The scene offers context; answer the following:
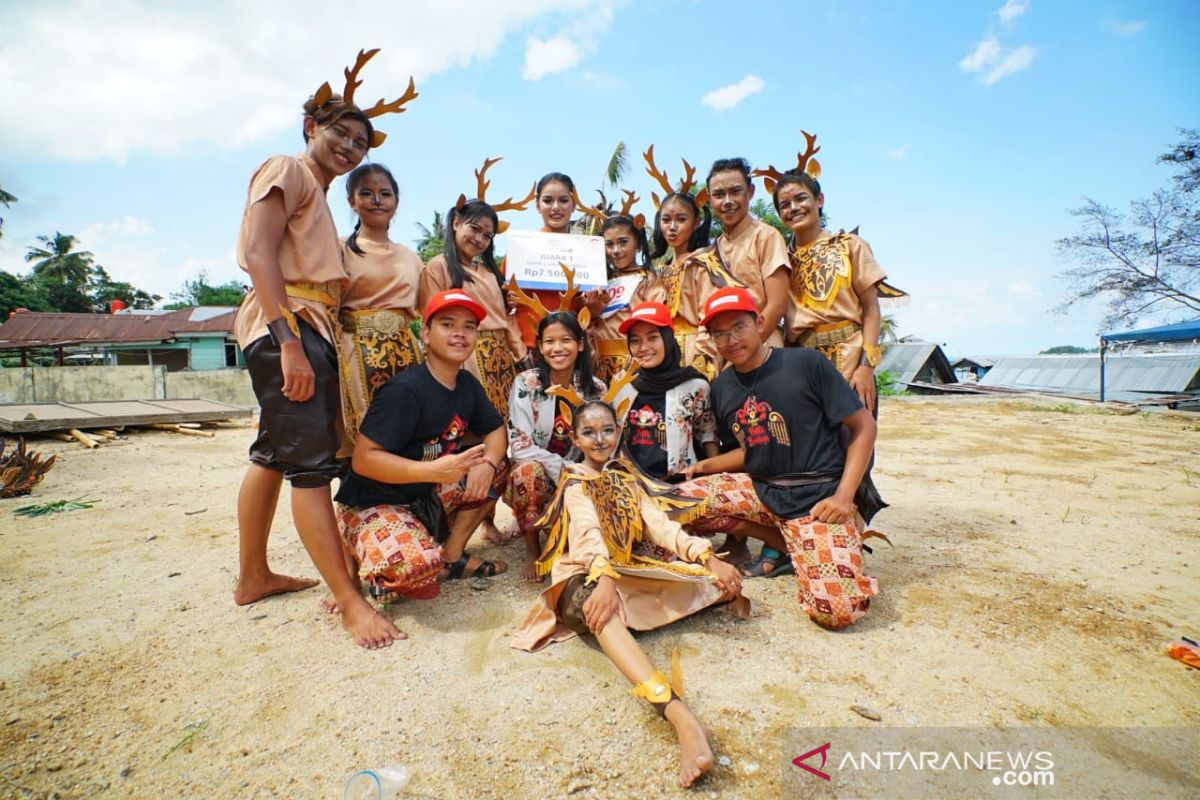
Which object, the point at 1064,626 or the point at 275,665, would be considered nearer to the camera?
the point at 275,665

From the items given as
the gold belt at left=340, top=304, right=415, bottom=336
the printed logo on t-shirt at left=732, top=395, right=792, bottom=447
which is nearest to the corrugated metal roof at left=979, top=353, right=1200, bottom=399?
the printed logo on t-shirt at left=732, top=395, right=792, bottom=447

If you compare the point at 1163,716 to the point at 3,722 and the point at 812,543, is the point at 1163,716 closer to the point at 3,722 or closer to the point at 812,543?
the point at 812,543

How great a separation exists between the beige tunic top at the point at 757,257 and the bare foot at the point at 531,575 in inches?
78.8

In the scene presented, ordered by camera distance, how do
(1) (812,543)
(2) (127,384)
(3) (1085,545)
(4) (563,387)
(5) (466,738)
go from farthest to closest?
(2) (127,384)
(3) (1085,545)
(4) (563,387)
(1) (812,543)
(5) (466,738)

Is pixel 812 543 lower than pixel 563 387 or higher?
lower

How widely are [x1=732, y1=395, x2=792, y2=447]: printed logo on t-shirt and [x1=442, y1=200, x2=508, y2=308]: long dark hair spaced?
165 centimetres

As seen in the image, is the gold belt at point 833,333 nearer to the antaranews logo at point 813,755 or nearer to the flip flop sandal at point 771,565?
the flip flop sandal at point 771,565

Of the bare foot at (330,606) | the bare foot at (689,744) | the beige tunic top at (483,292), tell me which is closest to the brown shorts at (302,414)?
the bare foot at (330,606)

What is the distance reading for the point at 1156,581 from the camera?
117 inches

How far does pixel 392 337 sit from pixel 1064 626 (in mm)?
3347

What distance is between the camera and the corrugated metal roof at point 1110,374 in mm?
17297

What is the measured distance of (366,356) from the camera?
2.87 meters

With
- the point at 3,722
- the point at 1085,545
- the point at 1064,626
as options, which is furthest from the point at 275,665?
the point at 1085,545

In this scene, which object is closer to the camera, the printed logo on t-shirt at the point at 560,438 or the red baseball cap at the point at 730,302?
the red baseball cap at the point at 730,302
